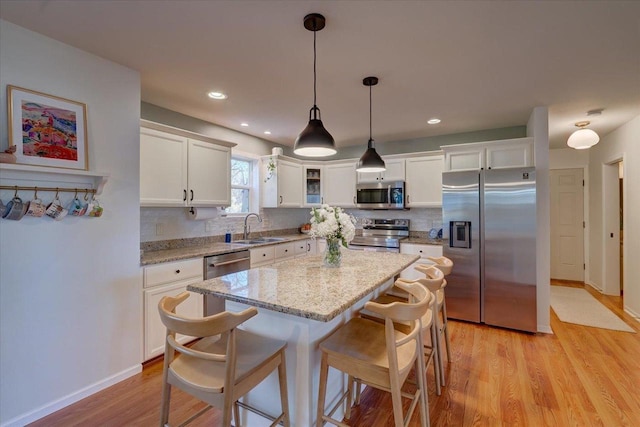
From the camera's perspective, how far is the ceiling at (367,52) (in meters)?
1.71

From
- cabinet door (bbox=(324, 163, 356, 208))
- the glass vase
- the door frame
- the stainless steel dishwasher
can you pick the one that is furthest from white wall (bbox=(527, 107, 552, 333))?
the stainless steel dishwasher

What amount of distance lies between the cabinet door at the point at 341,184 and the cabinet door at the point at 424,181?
0.87 metres

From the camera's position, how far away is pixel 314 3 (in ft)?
5.41

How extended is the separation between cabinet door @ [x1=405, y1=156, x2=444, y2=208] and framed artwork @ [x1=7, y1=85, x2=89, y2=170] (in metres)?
3.72

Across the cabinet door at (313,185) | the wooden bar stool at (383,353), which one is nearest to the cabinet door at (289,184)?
the cabinet door at (313,185)

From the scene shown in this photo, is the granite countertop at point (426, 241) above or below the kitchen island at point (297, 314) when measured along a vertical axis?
above

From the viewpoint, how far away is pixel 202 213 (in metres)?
3.43

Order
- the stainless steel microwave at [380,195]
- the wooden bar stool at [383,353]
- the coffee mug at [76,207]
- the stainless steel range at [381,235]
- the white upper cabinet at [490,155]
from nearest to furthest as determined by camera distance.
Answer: the wooden bar stool at [383,353], the coffee mug at [76,207], the white upper cabinet at [490,155], the stainless steel range at [381,235], the stainless steel microwave at [380,195]

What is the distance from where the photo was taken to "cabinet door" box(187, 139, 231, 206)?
3.19m

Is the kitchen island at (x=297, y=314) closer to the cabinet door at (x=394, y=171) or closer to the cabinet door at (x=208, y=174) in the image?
the cabinet door at (x=208, y=174)

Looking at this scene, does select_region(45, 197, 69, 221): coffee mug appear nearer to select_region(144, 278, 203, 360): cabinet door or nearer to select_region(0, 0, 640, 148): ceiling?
select_region(144, 278, 203, 360): cabinet door

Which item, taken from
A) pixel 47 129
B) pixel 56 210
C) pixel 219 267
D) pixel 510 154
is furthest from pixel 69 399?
pixel 510 154

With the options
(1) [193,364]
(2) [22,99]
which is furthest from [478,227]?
(2) [22,99]

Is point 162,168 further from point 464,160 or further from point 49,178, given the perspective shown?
point 464,160
